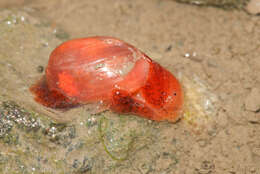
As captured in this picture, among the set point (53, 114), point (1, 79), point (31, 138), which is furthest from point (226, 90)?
point (1, 79)

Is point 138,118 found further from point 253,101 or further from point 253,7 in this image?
point 253,7

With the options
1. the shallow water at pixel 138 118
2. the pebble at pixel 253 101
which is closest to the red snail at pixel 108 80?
the shallow water at pixel 138 118

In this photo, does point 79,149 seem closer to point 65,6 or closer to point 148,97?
point 148,97

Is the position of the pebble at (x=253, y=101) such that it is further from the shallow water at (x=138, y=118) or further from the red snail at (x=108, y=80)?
the red snail at (x=108, y=80)

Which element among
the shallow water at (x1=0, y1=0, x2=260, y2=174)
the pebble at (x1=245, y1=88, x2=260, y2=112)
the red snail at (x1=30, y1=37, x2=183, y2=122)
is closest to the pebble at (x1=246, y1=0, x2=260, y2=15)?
the shallow water at (x1=0, y1=0, x2=260, y2=174)

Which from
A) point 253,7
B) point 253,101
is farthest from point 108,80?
point 253,7
